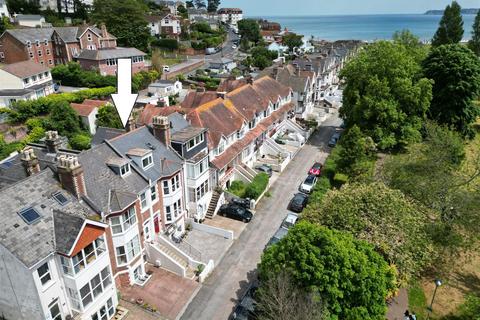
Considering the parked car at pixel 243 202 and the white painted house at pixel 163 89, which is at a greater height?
the white painted house at pixel 163 89

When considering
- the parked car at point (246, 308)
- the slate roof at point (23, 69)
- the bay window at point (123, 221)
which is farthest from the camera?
the slate roof at point (23, 69)

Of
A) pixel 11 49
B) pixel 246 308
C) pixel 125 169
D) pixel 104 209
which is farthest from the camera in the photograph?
pixel 11 49

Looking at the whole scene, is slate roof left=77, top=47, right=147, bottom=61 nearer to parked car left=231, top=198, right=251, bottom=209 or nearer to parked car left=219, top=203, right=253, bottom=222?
parked car left=231, top=198, right=251, bottom=209

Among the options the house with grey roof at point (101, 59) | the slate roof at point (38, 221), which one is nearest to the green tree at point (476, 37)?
the house with grey roof at point (101, 59)

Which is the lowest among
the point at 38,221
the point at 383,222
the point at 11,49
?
the point at 383,222

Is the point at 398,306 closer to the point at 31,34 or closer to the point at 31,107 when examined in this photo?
the point at 31,107

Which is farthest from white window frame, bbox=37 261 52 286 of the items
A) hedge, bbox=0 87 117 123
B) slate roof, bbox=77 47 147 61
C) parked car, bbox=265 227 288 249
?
slate roof, bbox=77 47 147 61

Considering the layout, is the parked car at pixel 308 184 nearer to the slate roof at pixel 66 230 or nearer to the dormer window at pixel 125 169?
the dormer window at pixel 125 169

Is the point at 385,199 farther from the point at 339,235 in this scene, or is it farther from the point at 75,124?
the point at 75,124

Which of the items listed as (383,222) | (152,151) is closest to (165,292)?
(152,151)
